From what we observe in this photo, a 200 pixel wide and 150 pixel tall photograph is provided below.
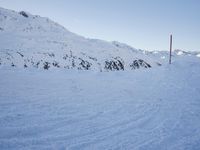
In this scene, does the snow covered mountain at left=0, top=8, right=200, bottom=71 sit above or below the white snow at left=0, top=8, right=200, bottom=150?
above

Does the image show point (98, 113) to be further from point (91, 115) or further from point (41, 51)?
point (41, 51)

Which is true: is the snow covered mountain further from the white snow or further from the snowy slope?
the white snow

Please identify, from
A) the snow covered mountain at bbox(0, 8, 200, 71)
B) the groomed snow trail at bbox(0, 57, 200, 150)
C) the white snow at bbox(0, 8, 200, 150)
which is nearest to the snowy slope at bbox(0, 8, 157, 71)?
the snow covered mountain at bbox(0, 8, 200, 71)

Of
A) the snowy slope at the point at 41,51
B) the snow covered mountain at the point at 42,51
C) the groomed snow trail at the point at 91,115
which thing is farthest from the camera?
the snowy slope at the point at 41,51

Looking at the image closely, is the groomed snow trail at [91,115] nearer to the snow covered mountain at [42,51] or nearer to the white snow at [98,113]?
the white snow at [98,113]

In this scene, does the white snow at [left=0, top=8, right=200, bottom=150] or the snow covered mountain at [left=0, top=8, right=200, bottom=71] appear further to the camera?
the snow covered mountain at [left=0, top=8, right=200, bottom=71]

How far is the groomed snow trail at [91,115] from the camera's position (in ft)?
18.9

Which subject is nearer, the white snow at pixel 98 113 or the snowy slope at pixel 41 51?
the white snow at pixel 98 113

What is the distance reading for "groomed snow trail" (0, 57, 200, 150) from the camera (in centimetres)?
576

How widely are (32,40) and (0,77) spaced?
95.6 feet

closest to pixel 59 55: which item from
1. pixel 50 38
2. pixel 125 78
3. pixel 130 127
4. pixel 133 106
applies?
pixel 50 38

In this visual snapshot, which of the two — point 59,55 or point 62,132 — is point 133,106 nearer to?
point 62,132

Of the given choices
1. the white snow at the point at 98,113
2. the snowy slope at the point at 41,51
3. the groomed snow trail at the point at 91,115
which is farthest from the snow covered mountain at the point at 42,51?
the groomed snow trail at the point at 91,115

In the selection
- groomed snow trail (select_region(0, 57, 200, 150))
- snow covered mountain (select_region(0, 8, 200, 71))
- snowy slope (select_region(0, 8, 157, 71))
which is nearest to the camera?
groomed snow trail (select_region(0, 57, 200, 150))
